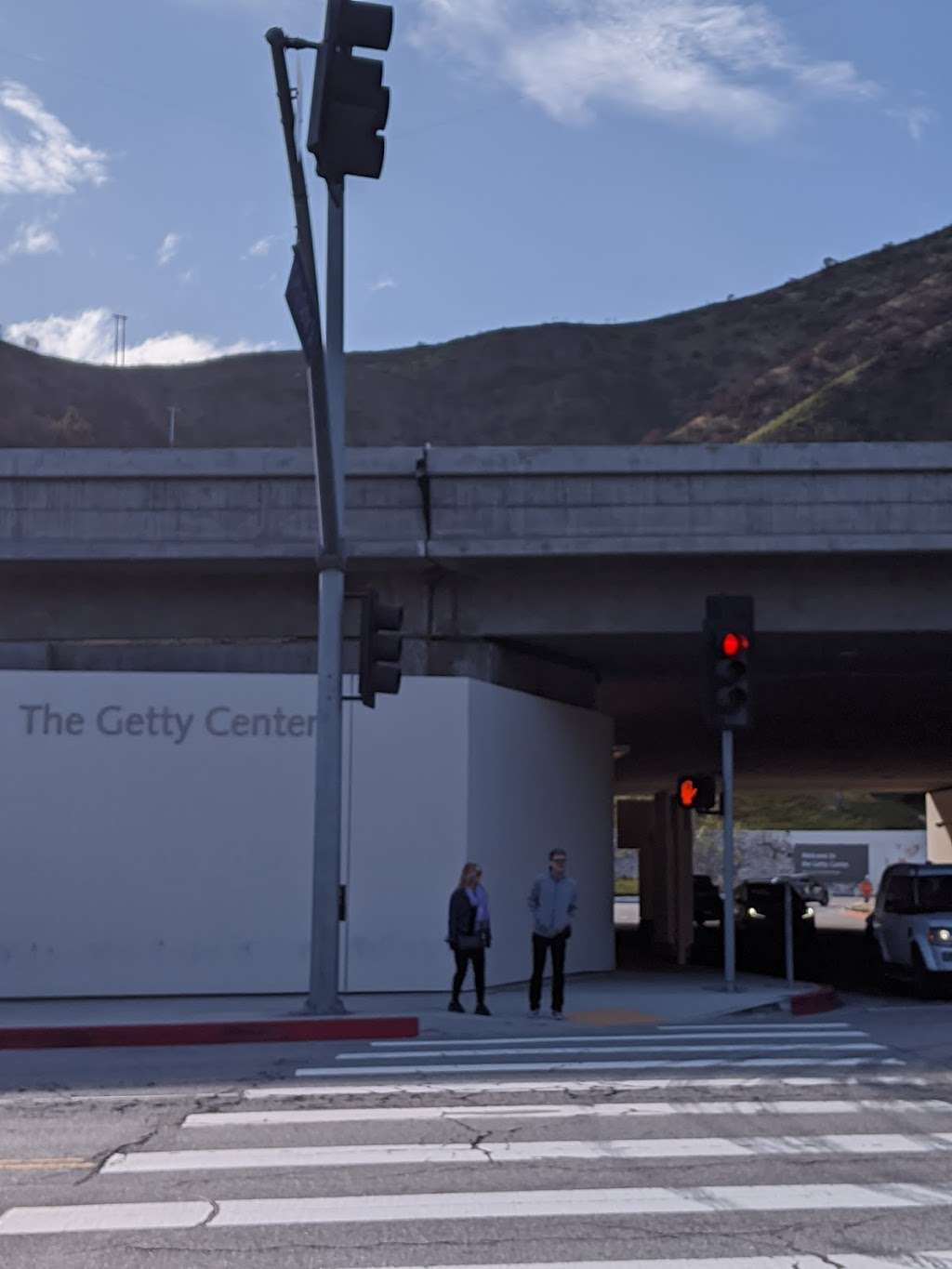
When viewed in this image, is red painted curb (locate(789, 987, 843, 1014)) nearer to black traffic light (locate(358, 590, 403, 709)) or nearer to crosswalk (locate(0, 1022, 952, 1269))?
crosswalk (locate(0, 1022, 952, 1269))

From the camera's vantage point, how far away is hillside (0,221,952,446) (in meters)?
98.6

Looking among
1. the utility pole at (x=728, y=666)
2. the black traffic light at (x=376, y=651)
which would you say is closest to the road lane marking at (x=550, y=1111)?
the black traffic light at (x=376, y=651)

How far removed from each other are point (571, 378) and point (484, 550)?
94709 millimetres

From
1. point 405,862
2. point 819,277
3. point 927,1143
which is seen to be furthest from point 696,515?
point 819,277

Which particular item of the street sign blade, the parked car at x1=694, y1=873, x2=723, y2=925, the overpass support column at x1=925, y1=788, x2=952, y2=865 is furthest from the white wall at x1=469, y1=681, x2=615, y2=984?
Result: the overpass support column at x1=925, y1=788, x2=952, y2=865

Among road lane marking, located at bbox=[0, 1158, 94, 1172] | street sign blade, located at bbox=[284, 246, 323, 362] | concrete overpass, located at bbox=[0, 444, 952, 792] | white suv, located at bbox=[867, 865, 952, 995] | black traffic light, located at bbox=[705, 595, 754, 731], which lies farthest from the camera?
white suv, located at bbox=[867, 865, 952, 995]

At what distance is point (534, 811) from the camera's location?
23.5m

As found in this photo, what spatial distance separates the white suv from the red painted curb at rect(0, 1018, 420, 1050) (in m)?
8.67

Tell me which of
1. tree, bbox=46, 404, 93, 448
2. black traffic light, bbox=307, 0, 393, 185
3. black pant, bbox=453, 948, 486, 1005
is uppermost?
tree, bbox=46, 404, 93, 448

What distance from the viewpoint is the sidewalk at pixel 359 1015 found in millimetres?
16391

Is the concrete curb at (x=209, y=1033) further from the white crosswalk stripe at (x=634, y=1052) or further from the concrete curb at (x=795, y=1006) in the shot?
the concrete curb at (x=795, y=1006)

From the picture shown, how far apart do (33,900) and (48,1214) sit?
12.8 metres

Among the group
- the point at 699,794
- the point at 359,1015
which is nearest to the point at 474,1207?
the point at 359,1015

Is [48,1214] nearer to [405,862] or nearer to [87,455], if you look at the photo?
[405,862]
